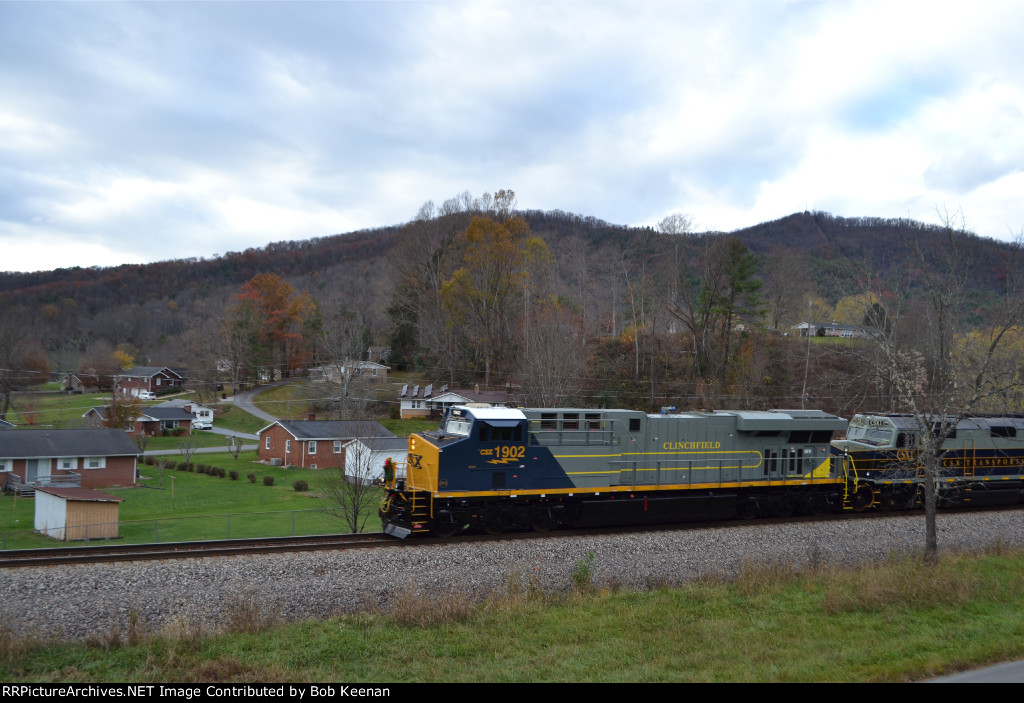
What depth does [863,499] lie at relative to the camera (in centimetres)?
2161

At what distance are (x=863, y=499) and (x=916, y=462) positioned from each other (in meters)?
2.06

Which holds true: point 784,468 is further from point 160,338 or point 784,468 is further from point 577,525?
point 160,338

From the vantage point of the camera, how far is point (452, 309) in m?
60.2

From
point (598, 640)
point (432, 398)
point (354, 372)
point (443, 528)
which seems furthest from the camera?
point (354, 372)

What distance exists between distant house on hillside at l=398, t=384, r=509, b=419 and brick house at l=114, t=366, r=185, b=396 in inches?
1720

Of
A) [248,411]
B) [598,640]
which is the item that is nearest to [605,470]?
[598,640]

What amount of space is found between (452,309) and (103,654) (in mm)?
51526

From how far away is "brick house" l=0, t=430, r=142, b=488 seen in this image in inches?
1462

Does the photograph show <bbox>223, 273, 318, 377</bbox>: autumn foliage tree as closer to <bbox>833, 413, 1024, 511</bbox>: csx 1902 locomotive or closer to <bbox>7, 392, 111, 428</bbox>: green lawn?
<bbox>7, 392, 111, 428</bbox>: green lawn

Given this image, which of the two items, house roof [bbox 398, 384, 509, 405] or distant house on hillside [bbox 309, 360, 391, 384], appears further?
distant house on hillside [bbox 309, 360, 391, 384]

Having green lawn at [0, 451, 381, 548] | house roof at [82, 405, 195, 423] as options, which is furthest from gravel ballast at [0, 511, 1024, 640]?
house roof at [82, 405, 195, 423]

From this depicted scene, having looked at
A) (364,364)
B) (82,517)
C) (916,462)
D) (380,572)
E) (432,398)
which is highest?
(364,364)

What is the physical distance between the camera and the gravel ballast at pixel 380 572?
36.9ft

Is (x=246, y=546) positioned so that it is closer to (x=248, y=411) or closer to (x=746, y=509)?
(x=746, y=509)
